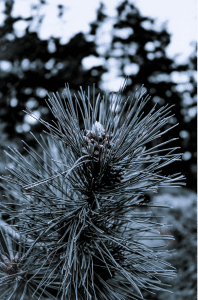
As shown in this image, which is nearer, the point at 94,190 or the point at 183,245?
the point at 94,190

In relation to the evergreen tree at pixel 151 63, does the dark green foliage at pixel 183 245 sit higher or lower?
lower

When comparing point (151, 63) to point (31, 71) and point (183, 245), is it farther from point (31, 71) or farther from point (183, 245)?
point (183, 245)

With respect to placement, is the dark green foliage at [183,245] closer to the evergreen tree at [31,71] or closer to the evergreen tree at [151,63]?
the evergreen tree at [151,63]

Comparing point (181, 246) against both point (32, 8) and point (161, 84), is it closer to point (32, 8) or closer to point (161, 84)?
point (161, 84)

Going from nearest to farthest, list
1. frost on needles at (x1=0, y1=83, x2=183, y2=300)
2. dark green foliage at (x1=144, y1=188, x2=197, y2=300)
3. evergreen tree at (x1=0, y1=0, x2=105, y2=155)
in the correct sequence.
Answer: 1. frost on needles at (x1=0, y1=83, x2=183, y2=300)
2. dark green foliage at (x1=144, y1=188, x2=197, y2=300)
3. evergreen tree at (x1=0, y1=0, x2=105, y2=155)

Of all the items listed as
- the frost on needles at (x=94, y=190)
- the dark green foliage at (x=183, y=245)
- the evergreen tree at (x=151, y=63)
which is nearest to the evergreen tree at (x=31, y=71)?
the evergreen tree at (x=151, y=63)

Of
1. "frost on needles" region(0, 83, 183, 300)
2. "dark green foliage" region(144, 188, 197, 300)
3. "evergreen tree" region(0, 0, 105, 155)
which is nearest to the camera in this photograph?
"frost on needles" region(0, 83, 183, 300)

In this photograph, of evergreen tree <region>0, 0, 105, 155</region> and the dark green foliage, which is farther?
evergreen tree <region>0, 0, 105, 155</region>

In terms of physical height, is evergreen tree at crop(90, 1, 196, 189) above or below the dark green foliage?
above

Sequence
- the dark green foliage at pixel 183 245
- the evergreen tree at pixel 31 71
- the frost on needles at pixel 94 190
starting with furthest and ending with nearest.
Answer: the evergreen tree at pixel 31 71 < the dark green foliage at pixel 183 245 < the frost on needles at pixel 94 190

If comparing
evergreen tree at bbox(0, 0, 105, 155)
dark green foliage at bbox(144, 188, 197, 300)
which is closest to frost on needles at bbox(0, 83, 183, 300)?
dark green foliage at bbox(144, 188, 197, 300)

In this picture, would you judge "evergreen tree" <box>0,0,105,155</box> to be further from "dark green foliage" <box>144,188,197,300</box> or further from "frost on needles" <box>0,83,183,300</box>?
"frost on needles" <box>0,83,183,300</box>

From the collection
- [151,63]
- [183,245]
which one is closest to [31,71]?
[151,63]
